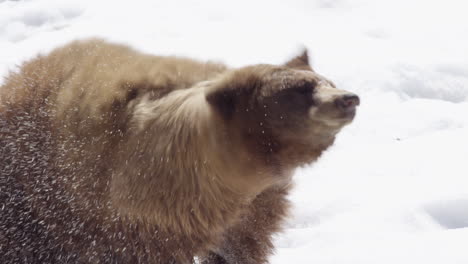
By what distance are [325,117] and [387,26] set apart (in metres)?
6.25

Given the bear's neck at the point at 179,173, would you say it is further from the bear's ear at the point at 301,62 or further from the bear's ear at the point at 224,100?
the bear's ear at the point at 301,62

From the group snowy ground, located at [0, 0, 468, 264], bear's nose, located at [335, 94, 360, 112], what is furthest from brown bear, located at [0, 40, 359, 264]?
snowy ground, located at [0, 0, 468, 264]

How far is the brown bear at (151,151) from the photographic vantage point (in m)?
2.40

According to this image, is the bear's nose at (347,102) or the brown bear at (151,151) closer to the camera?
the bear's nose at (347,102)

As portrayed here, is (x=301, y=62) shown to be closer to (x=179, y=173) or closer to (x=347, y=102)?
(x=347, y=102)

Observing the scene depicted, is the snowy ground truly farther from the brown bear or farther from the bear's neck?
the bear's neck

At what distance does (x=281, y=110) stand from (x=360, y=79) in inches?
174

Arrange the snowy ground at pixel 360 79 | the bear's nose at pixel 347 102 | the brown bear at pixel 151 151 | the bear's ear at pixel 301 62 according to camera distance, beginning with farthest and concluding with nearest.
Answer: the snowy ground at pixel 360 79 → the bear's ear at pixel 301 62 → the brown bear at pixel 151 151 → the bear's nose at pixel 347 102

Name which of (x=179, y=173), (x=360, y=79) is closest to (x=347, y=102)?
(x=179, y=173)

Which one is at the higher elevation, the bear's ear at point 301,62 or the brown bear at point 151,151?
the bear's ear at point 301,62

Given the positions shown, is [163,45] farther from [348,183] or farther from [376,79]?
[348,183]

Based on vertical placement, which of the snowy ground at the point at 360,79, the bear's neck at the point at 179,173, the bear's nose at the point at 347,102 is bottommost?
the snowy ground at the point at 360,79

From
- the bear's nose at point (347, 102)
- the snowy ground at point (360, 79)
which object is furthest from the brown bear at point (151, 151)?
the snowy ground at point (360, 79)

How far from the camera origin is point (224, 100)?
248 cm
